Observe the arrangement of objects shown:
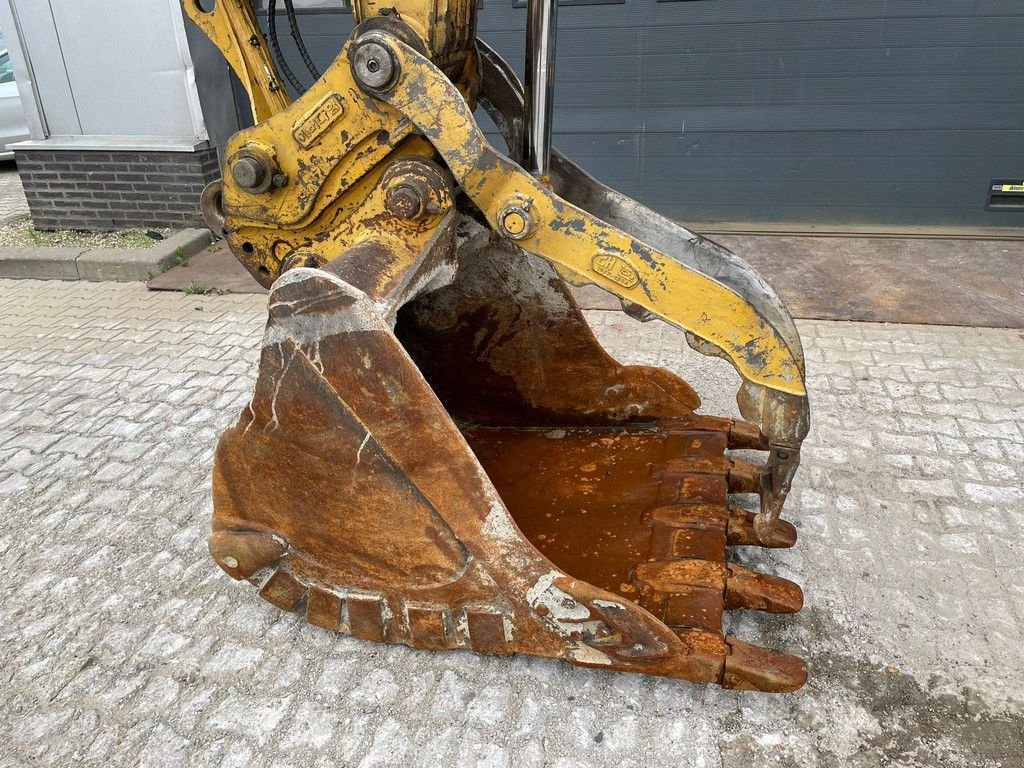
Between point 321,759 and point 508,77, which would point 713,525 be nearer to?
point 321,759

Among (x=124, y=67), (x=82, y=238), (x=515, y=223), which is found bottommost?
(x=82, y=238)

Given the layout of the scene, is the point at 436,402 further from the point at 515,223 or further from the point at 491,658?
the point at 491,658

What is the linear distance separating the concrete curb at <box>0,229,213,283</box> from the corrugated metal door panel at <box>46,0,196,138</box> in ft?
3.24

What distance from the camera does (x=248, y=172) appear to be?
252 centimetres

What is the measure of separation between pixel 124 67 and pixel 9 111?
5399 mm

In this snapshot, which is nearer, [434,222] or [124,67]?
[434,222]

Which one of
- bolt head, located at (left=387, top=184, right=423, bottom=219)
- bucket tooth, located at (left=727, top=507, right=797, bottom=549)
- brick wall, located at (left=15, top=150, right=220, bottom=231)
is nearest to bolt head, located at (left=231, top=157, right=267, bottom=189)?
bolt head, located at (left=387, top=184, right=423, bottom=219)

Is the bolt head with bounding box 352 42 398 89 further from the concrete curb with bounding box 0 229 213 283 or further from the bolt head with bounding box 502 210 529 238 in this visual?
the concrete curb with bounding box 0 229 213 283

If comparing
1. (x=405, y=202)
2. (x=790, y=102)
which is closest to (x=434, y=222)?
(x=405, y=202)

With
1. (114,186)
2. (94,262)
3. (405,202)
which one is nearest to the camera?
(405,202)

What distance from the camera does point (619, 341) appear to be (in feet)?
15.6

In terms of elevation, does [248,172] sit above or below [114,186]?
above

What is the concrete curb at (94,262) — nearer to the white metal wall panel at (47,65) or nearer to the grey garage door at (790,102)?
the white metal wall panel at (47,65)

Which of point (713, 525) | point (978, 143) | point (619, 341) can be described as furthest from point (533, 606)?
point (978, 143)
